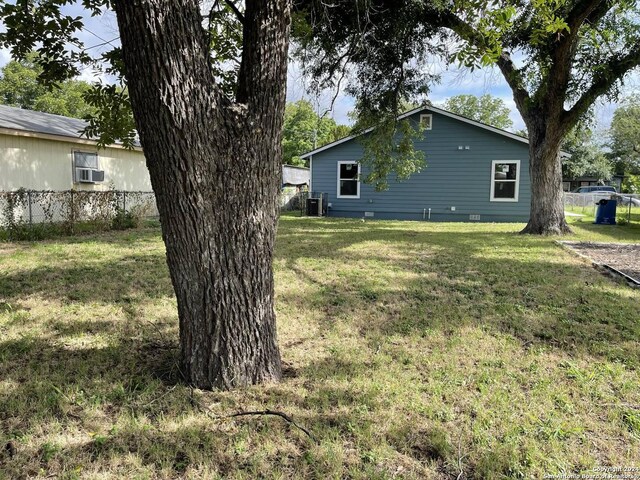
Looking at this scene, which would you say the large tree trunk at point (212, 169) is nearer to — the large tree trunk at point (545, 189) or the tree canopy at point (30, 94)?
the large tree trunk at point (545, 189)

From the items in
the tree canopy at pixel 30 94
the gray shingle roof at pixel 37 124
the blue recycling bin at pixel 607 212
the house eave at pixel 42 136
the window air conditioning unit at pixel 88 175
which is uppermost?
the tree canopy at pixel 30 94

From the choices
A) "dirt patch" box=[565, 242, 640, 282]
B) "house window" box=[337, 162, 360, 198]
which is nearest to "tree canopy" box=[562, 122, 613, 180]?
"house window" box=[337, 162, 360, 198]

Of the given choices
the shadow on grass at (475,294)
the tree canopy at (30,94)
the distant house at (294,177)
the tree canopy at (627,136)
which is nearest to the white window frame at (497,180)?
the shadow on grass at (475,294)

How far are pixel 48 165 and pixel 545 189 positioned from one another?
12.5 m

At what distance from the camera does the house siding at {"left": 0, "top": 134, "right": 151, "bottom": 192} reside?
9.76m

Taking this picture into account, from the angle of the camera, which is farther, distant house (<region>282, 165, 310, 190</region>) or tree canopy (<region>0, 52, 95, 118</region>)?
tree canopy (<region>0, 52, 95, 118</region>)

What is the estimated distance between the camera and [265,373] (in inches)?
104

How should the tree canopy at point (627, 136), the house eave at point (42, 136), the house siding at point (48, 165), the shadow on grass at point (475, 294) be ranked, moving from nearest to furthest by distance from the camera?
the shadow on grass at point (475, 294) < the house eave at point (42, 136) < the house siding at point (48, 165) < the tree canopy at point (627, 136)

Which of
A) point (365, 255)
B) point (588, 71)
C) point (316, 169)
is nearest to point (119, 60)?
point (365, 255)

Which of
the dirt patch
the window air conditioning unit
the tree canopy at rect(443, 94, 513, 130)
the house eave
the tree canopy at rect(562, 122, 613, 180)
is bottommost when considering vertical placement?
the dirt patch

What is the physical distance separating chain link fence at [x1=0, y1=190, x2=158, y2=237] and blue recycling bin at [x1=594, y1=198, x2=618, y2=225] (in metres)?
14.3

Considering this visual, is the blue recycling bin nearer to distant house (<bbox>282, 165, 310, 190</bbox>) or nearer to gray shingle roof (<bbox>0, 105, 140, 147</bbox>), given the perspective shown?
gray shingle roof (<bbox>0, 105, 140, 147</bbox>)

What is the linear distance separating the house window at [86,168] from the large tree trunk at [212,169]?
35.4ft

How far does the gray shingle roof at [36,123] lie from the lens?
9.88m
